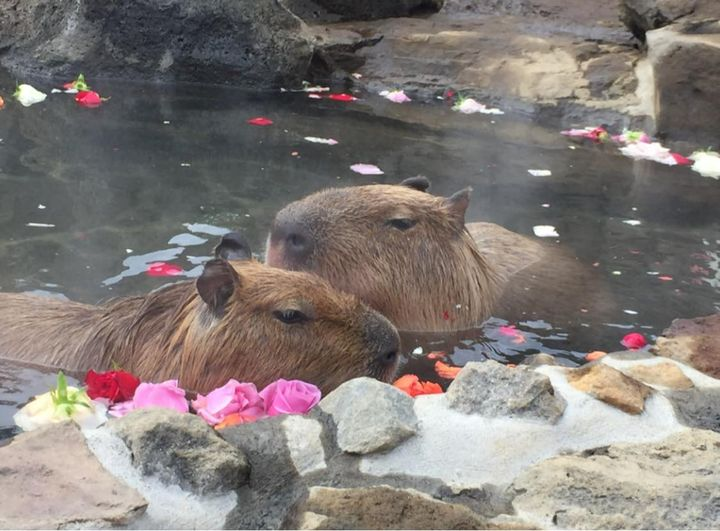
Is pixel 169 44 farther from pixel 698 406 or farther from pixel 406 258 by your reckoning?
pixel 698 406

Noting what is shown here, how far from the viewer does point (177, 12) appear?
11062mm

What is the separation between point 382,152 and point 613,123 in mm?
2775

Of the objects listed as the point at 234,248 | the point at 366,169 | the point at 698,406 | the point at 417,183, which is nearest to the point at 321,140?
the point at 366,169

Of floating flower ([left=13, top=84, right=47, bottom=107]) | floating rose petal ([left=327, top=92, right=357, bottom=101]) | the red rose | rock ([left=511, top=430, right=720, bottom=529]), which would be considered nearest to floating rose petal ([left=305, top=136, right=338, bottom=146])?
floating rose petal ([left=327, top=92, right=357, bottom=101])

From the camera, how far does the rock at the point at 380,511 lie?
288cm

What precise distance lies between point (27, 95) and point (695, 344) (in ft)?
22.9

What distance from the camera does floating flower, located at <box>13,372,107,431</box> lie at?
383cm

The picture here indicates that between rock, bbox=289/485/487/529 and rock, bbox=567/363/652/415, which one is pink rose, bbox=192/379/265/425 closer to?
rock, bbox=289/485/487/529

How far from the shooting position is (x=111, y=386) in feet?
13.6

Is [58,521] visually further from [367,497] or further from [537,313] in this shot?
[537,313]

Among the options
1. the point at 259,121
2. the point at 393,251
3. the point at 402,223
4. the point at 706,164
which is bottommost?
the point at 259,121

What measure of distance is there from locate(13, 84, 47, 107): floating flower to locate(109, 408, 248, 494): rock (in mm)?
7037

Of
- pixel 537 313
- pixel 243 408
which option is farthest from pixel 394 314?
pixel 243 408

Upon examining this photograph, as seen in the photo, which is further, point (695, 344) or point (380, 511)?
point (695, 344)
